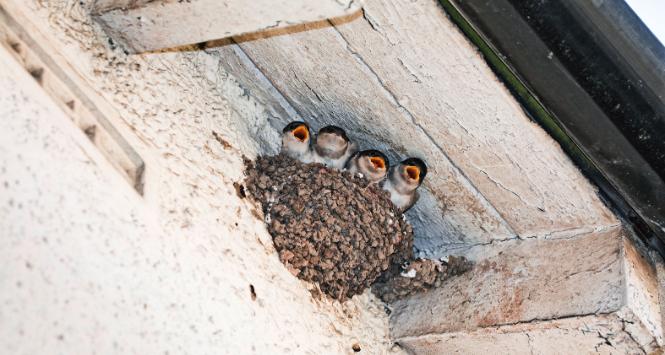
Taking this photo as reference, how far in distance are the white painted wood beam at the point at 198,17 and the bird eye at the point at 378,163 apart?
3.37ft

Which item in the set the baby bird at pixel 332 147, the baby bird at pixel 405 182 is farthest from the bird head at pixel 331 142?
the baby bird at pixel 405 182

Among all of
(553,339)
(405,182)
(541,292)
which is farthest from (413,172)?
(553,339)

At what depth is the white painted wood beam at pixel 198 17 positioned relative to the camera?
7.80ft

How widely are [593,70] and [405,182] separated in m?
1.11

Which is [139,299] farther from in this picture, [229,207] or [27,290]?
[229,207]

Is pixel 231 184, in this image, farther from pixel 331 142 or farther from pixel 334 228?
pixel 331 142

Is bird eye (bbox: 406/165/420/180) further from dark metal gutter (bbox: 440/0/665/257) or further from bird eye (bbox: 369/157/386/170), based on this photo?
dark metal gutter (bbox: 440/0/665/257)

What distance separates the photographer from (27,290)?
187 centimetres

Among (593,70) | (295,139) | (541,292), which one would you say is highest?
(295,139)

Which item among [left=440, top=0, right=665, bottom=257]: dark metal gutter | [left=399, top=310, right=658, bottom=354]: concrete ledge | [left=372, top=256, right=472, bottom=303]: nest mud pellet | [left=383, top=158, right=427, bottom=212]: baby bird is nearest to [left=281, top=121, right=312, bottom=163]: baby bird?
[left=383, top=158, right=427, bottom=212]: baby bird

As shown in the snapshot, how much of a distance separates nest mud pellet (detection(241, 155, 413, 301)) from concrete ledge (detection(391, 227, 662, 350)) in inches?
9.8

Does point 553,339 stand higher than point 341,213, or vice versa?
point 341,213

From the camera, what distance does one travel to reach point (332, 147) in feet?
11.3

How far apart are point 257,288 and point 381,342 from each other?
75cm
